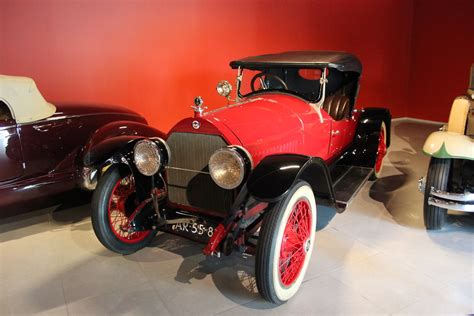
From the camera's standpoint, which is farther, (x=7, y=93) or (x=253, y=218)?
(x=7, y=93)

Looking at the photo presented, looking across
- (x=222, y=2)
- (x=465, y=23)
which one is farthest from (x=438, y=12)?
(x=222, y=2)

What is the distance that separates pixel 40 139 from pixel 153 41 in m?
2.09

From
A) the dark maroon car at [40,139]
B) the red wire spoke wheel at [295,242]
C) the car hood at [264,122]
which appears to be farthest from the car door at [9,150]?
the red wire spoke wheel at [295,242]

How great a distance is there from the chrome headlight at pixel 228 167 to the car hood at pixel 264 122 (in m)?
0.26

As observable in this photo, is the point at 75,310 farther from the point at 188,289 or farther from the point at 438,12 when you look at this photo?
the point at 438,12

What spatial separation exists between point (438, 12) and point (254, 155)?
6.43 meters

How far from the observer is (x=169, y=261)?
2594 mm

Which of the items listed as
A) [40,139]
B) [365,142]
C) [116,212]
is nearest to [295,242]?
[116,212]

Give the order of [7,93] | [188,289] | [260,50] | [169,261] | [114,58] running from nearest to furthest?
[188,289]
[169,261]
[7,93]
[114,58]
[260,50]

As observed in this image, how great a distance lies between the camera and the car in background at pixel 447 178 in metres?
2.76

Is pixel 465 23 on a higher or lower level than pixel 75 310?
higher

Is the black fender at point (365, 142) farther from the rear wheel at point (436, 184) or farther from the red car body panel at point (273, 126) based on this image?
the rear wheel at point (436, 184)

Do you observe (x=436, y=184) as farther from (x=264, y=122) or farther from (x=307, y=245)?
(x=264, y=122)

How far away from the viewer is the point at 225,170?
210cm
